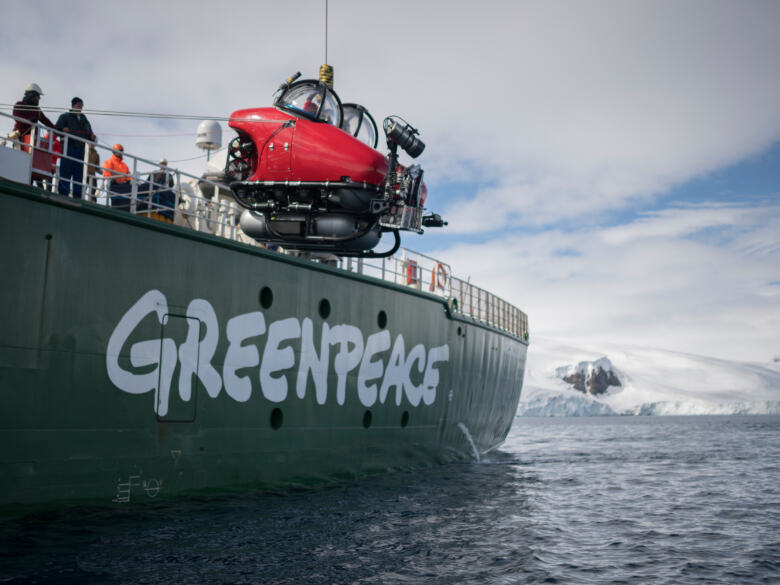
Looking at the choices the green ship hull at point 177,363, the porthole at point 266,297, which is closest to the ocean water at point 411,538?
the green ship hull at point 177,363

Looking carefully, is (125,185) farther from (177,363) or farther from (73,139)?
(177,363)

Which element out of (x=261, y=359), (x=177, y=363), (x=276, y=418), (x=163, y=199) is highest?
(x=163, y=199)

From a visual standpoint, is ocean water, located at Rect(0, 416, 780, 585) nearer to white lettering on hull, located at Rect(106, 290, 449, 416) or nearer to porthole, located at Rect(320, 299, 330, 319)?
white lettering on hull, located at Rect(106, 290, 449, 416)

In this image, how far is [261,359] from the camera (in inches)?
434

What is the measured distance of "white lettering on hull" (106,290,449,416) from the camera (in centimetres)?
923

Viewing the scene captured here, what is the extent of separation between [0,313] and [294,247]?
5479mm

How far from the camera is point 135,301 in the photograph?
920 cm

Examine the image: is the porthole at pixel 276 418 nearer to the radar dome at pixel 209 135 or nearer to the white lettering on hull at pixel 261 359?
the white lettering on hull at pixel 261 359

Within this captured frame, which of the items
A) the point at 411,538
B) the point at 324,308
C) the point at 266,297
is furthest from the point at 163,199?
the point at 411,538

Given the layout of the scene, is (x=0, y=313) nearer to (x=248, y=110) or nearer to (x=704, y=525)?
(x=248, y=110)

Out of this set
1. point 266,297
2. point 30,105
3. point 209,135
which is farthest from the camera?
point 209,135

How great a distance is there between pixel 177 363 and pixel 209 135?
857cm

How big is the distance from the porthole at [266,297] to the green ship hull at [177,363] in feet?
0.08

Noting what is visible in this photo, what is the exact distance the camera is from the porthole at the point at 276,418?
1128 centimetres
